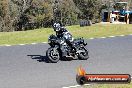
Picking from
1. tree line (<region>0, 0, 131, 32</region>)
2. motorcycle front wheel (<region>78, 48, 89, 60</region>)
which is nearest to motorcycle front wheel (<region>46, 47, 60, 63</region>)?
motorcycle front wheel (<region>78, 48, 89, 60</region>)

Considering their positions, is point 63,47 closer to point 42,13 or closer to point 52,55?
point 52,55

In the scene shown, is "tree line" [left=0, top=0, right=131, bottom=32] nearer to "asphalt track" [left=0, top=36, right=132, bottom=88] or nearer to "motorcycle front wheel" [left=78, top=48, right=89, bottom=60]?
"asphalt track" [left=0, top=36, right=132, bottom=88]

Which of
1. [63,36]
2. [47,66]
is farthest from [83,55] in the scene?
[47,66]

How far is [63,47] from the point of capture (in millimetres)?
14117

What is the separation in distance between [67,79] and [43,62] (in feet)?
10.4

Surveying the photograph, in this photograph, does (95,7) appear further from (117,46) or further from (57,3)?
(117,46)

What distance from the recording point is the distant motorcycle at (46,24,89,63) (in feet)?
45.0

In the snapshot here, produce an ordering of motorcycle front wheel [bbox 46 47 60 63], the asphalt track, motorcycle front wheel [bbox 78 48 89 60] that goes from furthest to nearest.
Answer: motorcycle front wheel [bbox 78 48 89 60]
motorcycle front wheel [bbox 46 47 60 63]
the asphalt track

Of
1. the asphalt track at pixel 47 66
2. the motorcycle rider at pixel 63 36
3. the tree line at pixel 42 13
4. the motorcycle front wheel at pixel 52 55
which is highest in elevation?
the motorcycle rider at pixel 63 36

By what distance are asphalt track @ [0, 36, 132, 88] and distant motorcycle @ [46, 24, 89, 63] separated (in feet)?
1.02

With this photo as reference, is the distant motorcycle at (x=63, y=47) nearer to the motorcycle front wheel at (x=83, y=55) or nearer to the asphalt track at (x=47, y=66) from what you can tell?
the motorcycle front wheel at (x=83, y=55)

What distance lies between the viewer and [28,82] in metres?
10.4

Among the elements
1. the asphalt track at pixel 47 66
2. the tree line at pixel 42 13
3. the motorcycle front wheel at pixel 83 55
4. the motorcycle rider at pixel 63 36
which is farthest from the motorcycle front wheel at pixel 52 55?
the tree line at pixel 42 13

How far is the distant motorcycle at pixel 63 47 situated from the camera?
1373cm
